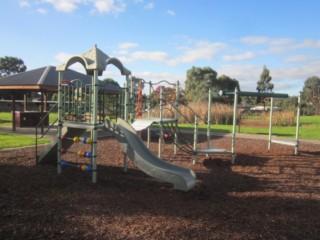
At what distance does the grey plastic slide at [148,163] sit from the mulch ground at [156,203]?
0.68 feet

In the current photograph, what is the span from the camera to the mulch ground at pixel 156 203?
398cm

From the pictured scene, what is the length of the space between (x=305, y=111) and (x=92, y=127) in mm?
41622

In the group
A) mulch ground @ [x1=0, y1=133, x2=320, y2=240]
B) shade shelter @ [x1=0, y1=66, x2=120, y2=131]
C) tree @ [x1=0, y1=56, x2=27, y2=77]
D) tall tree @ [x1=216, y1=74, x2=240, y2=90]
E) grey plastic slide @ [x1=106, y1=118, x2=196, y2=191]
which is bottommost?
mulch ground @ [x1=0, y1=133, x2=320, y2=240]

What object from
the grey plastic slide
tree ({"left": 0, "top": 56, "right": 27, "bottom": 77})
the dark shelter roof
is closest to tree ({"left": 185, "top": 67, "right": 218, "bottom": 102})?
the dark shelter roof

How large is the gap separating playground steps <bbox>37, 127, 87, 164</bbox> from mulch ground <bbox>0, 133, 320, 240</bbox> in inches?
8.8

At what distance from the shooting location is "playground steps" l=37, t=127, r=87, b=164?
7551mm

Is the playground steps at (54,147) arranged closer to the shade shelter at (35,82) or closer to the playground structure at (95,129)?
the playground structure at (95,129)

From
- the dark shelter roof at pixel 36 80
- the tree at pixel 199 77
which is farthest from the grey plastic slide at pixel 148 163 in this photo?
the tree at pixel 199 77

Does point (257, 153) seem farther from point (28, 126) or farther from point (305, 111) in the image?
point (305, 111)

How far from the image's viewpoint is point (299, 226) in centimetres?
430

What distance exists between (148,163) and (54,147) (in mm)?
2736

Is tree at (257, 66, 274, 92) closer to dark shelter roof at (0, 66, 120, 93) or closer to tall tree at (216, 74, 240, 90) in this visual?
tall tree at (216, 74, 240, 90)

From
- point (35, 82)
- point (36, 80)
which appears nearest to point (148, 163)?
point (35, 82)

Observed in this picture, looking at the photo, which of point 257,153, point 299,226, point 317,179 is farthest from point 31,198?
point 257,153
